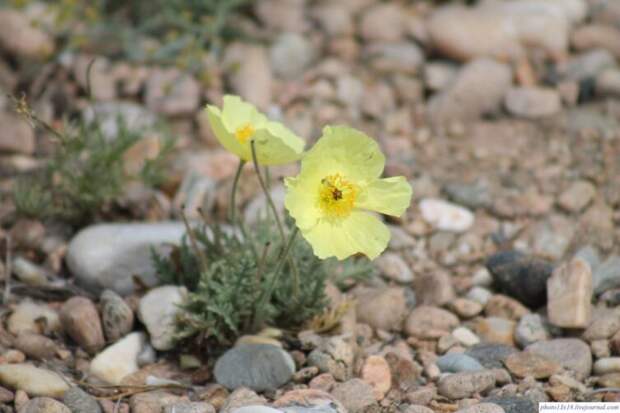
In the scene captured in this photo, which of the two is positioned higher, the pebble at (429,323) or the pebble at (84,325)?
the pebble at (429,323)

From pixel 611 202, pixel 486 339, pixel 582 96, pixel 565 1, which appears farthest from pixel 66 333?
pixel 565 1

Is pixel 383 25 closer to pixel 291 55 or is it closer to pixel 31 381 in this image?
pixel 291 55

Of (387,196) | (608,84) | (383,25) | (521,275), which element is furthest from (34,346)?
(608,84)

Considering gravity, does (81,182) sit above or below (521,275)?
above

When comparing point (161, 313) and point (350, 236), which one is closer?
point (350, 236)

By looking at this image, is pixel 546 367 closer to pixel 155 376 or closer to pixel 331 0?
pixel 155 376

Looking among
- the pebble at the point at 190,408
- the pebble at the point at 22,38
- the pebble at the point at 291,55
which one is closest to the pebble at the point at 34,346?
the pebble at the point at 190,408

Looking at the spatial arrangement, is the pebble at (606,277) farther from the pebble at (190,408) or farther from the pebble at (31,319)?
the pebble at (31,319)
